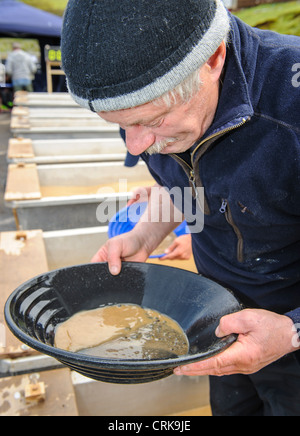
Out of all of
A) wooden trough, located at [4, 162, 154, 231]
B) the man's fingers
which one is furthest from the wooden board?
the man's fingers

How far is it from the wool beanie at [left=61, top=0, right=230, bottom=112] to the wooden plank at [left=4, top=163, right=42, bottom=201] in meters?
1.74

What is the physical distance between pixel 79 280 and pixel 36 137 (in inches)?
135

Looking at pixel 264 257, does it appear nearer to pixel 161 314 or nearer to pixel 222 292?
pixel 222 292

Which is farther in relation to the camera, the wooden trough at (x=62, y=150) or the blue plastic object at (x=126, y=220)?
the wooden trough at (x=62, y=150)

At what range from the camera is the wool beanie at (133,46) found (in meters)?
0.76

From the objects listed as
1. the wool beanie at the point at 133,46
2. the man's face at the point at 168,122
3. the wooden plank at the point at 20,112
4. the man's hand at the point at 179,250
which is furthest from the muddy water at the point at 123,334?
the wooden plank at the point at 20,112

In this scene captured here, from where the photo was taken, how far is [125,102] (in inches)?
32.7

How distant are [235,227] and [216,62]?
446mm

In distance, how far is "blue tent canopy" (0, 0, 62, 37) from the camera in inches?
367

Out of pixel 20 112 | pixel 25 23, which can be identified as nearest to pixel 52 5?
pixel 25 23

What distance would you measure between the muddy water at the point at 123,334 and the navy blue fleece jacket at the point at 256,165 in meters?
0.29

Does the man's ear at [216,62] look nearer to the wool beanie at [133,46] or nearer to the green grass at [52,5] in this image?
the wool beanie at [133,46]

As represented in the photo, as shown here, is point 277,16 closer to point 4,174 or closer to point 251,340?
point 4,174
